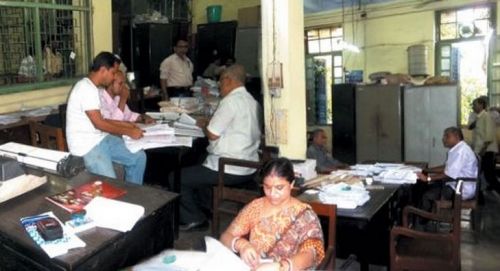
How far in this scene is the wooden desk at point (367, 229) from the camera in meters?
2.91

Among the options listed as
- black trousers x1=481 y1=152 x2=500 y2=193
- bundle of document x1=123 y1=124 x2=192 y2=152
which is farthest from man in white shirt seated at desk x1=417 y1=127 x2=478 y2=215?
bundle of document x1=123 y1=124 x2=192 y2=152

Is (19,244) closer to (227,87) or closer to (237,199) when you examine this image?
(237,199)

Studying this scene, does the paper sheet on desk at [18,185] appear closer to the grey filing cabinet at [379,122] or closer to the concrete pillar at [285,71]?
the concrete pillar at [285,71]

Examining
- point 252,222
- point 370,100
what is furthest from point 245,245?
point 370,100

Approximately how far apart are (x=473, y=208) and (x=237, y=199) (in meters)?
3.03

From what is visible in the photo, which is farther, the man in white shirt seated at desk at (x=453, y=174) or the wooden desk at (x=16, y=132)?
the man in white shirt seated at desk at (x=453, y=174)

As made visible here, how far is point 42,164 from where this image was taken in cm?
207

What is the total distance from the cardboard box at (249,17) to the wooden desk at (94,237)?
246 inches

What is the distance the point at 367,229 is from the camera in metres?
2.99

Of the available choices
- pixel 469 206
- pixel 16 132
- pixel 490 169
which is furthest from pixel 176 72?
pixel 490 169

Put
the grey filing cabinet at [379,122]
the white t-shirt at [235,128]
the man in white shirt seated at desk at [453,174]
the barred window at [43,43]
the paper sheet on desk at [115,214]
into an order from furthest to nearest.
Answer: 1. the grey filing cabinet at [379,122]
2. the man in white shirt seated at desk at [453,174]
3. the barred window at [43,43]
4. the white t-shirt at [235,128]
5. the paper sheet on desk at [115,214]

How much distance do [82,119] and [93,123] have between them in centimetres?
9

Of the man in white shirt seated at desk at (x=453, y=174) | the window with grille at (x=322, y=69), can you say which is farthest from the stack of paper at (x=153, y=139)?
the window with grille at (x=322, y=69)

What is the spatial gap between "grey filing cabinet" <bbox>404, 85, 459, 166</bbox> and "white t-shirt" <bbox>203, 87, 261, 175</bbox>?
4.70 meters
